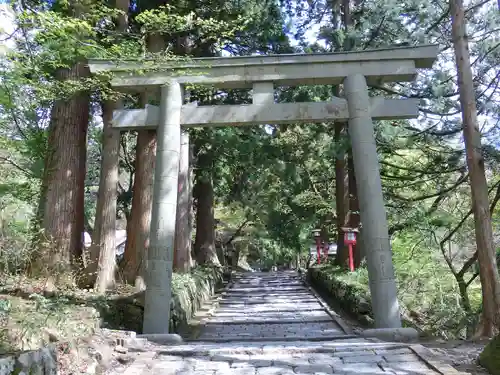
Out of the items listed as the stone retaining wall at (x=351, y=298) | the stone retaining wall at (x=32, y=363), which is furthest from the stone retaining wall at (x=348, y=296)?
the stone retaining wall at (x=32, y=363)

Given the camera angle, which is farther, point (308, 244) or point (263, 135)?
point (308, 244)

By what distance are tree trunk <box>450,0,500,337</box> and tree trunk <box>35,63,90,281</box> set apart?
691cm

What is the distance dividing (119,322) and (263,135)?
8.17 metres

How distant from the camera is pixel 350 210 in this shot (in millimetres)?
13812

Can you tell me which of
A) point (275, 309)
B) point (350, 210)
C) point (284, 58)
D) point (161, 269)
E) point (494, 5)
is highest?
point (494, 5)

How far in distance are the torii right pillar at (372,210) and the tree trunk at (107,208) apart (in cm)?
483

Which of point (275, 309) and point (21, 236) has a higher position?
point (21, 236)

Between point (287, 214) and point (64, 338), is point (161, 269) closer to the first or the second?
point (64, 338)

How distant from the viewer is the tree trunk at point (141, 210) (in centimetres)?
941

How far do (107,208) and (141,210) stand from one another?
876 millimetres

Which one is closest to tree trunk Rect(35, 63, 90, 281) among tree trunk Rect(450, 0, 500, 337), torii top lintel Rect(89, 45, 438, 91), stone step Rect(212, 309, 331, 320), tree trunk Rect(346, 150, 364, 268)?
torii top lintel Rect(89, 45, 438, 91)

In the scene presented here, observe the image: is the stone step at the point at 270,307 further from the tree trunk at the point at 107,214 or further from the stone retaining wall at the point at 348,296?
the tree trunk at the point at 107,214

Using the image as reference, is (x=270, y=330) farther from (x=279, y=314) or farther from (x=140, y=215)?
(x=140, y=215)

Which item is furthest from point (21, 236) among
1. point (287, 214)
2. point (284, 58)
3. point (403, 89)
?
point (287, 214)
